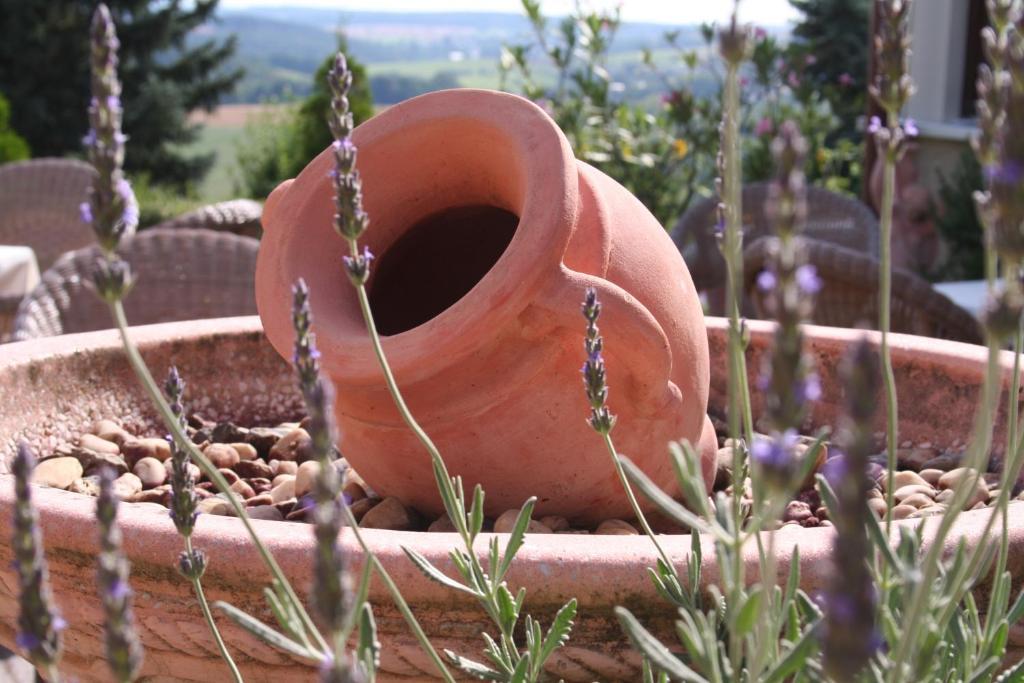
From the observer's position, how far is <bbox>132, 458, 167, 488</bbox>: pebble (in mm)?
2150

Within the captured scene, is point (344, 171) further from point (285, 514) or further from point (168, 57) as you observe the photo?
point (168, 57)

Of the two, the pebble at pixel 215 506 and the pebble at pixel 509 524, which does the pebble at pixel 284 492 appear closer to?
the pebble at pixel 215 506

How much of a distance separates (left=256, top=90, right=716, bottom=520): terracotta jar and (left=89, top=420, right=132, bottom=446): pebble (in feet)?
1.95

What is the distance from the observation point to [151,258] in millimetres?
3592

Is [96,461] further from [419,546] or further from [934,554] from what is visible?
[934,554]

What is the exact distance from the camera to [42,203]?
6.45m

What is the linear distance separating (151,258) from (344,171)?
8.75ft

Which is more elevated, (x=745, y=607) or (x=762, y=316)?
(x=745, y=607)

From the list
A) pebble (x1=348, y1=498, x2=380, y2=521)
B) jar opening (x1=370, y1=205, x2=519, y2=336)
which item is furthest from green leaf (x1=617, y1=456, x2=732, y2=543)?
jar opening (x1=370, y1=205, x2=519, y2=336)

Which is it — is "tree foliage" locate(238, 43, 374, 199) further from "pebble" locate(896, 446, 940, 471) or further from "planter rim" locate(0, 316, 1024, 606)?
"planter rim" locate(0, 316, 1024, 606)

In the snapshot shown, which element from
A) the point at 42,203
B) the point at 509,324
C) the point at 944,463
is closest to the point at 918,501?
the point at 944,463

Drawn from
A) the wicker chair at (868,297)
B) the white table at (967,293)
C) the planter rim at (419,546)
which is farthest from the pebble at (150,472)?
the white table at (967,293)

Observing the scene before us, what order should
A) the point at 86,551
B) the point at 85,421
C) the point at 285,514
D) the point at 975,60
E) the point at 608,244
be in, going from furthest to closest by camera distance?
the point at 975,60
the point at 85,421
the point at 285,514
the point at 608,244
the point at 86,551

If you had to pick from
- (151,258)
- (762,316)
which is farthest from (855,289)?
(151,258)
